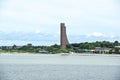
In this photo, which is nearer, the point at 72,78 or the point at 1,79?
the point at 1,79

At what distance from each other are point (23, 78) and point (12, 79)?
2.56 m

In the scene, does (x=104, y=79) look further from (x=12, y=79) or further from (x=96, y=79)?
(x=12, y=79)

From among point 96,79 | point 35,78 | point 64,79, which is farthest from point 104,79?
point 35,78

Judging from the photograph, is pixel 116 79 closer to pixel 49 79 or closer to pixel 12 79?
pixel 49 79

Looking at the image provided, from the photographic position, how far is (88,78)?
201 ft

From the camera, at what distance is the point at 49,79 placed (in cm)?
5934

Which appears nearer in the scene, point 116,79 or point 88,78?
point 116,79

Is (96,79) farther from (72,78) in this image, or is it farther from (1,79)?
(1,79)

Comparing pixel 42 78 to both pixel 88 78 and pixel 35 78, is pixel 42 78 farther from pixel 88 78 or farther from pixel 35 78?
pixel 88 78

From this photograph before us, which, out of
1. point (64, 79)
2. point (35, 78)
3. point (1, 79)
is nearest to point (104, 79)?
point (64, 79)

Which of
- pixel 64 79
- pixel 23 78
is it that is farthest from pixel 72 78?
pixel 23 78

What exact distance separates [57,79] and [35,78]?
307cm

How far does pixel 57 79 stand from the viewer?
59.4 m

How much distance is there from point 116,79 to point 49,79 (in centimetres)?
835
